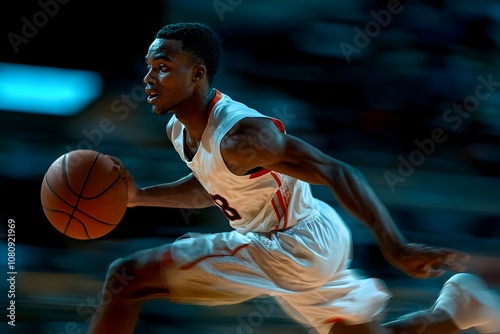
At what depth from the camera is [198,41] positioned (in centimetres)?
352

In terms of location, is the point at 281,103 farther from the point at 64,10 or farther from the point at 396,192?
the point at 64,10

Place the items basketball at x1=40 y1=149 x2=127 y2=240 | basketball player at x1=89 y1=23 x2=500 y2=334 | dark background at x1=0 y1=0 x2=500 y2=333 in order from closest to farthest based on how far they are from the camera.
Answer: basketball player at x1=89 y1=23 x2=500 y2=334 < basketball at x1=40 y1=149 x2=127 y2=240 < dark background at x1=0 y1=0 x2=500 y2=333

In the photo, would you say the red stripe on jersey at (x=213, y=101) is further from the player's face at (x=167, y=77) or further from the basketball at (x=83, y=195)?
the basketball at (x=83, y=195)

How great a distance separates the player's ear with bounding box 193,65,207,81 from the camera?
11.5 ft

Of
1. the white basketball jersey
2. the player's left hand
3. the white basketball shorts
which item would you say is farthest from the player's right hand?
the player's left hand

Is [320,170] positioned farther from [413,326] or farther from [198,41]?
[413,326]

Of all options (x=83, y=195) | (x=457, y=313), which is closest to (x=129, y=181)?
(x=83, y=195)

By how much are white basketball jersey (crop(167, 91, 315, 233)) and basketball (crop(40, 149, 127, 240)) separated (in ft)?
1.28

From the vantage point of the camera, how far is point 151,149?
16.4 feet

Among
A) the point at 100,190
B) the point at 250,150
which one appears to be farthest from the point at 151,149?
the point at 250,150

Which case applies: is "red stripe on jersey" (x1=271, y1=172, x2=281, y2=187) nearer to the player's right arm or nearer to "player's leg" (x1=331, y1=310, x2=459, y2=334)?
the player's right arm

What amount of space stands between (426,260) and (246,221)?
36.2 inches

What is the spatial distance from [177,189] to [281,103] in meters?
1.58

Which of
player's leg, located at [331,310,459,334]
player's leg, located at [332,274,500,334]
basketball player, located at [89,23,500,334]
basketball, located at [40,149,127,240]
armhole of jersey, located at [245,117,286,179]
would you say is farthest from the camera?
player's leg, located at [332,274,500,334]
